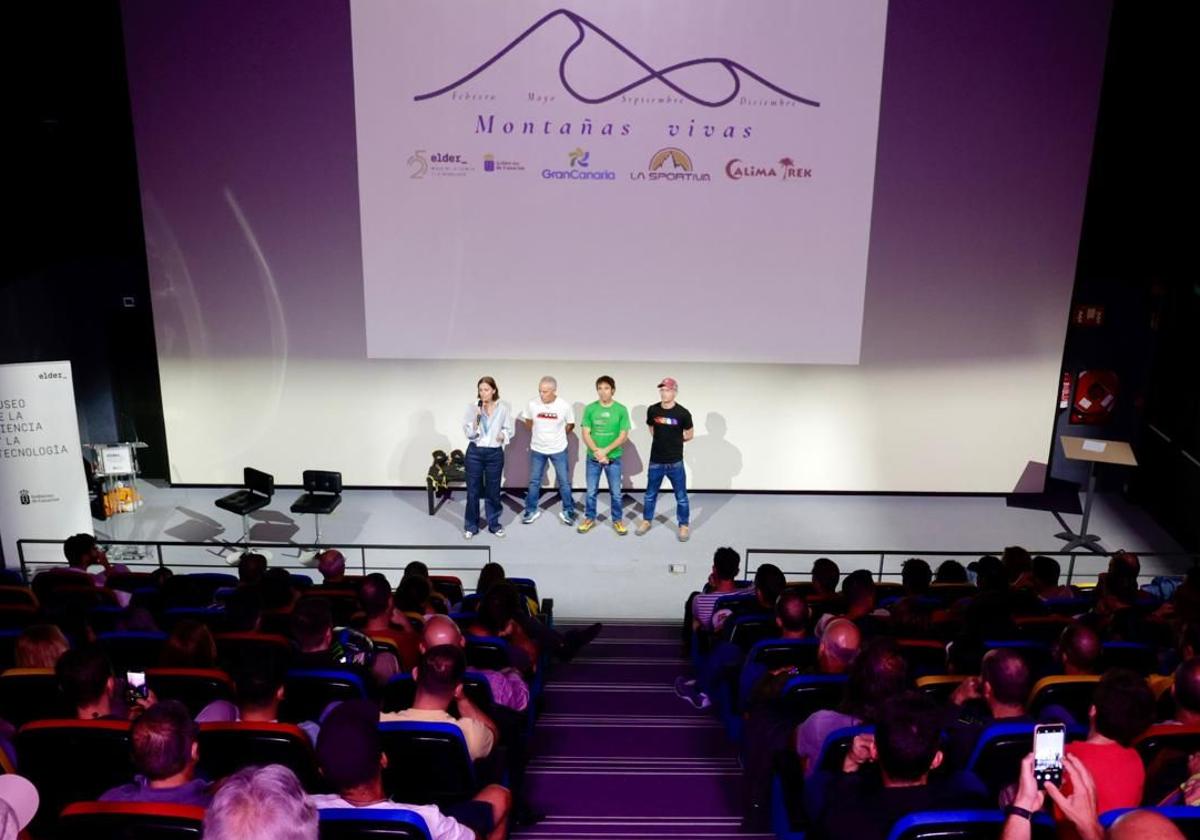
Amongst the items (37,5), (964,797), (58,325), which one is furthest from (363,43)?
(964,797)

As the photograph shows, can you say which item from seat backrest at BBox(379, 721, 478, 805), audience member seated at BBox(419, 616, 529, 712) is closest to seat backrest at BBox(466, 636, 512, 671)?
audience member seated at BBox(419, 616, 529, 712)

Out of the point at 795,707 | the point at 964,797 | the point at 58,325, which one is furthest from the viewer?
the point at 58,325

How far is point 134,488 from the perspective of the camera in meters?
9.66

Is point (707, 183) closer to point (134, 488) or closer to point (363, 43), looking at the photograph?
point (363, 43)

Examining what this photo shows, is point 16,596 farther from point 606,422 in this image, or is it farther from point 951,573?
point 951,573

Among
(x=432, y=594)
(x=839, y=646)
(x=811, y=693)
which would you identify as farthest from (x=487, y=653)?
(x=839, y=646)

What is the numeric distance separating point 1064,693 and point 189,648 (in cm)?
378

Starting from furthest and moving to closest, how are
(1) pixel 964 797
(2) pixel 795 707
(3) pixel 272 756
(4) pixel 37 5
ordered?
(4) pixel 37 5
(2) pixel 795 707
(3) pixel 272 756
(1) pixel 964 797

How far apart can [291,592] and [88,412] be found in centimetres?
540

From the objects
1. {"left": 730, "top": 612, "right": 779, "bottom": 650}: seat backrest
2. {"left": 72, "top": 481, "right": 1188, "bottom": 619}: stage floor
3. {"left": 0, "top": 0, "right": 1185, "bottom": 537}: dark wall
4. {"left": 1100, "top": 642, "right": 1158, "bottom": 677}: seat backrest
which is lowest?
{"left": 72, "top": 481, "right": 1188, "bottom": 619}: stage floor

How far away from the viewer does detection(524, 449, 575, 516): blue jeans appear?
9125 mm

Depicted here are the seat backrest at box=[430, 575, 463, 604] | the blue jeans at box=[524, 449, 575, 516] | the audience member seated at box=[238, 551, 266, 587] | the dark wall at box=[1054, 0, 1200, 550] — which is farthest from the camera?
the blue jeans at box=[524, 449, 575, 516]

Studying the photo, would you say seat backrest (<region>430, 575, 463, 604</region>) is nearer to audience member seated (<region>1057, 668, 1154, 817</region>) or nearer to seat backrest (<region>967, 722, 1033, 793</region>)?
seat backrest (<region>967, 722, 1033, 793</region>)

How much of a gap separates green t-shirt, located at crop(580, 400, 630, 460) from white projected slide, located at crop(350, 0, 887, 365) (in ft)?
2.02
